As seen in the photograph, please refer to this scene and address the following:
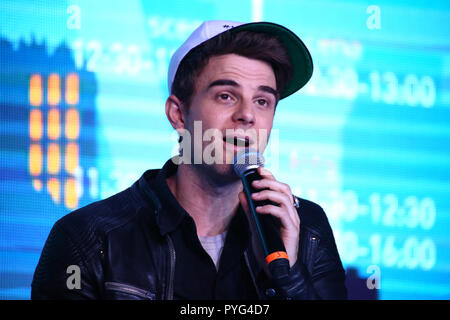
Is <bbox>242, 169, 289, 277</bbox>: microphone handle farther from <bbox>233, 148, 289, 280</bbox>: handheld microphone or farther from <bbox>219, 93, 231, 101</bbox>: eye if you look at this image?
<bbox>219, 93, 231, 101</bbox>: eye

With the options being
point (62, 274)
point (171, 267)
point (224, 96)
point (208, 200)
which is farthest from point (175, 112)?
point (62, 274)

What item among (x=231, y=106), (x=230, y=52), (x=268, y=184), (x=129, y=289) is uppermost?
(x=230, y=52)

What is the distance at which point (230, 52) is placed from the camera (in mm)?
1806

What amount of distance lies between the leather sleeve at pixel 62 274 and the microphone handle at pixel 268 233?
0.62 metres

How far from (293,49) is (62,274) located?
3.59 ft

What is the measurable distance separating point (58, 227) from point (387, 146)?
5.60ft

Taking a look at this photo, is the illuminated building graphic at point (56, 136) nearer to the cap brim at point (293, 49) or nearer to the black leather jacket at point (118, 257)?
the black leather jacket at point (118, 257)

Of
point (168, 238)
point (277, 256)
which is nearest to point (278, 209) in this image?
point (277, 256)

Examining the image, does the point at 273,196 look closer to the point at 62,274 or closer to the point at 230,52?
the point at 230,52

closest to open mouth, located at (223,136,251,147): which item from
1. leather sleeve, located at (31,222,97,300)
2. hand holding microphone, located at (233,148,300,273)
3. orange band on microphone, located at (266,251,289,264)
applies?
hand holding microphone, located at (233,148,300,273)

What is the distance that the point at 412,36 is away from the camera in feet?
9.26

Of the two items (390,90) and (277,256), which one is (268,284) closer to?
(277,256)

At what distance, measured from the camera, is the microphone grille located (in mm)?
1488

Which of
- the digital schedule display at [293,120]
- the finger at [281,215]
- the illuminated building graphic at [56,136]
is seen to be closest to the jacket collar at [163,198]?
the finger at [281,215]
